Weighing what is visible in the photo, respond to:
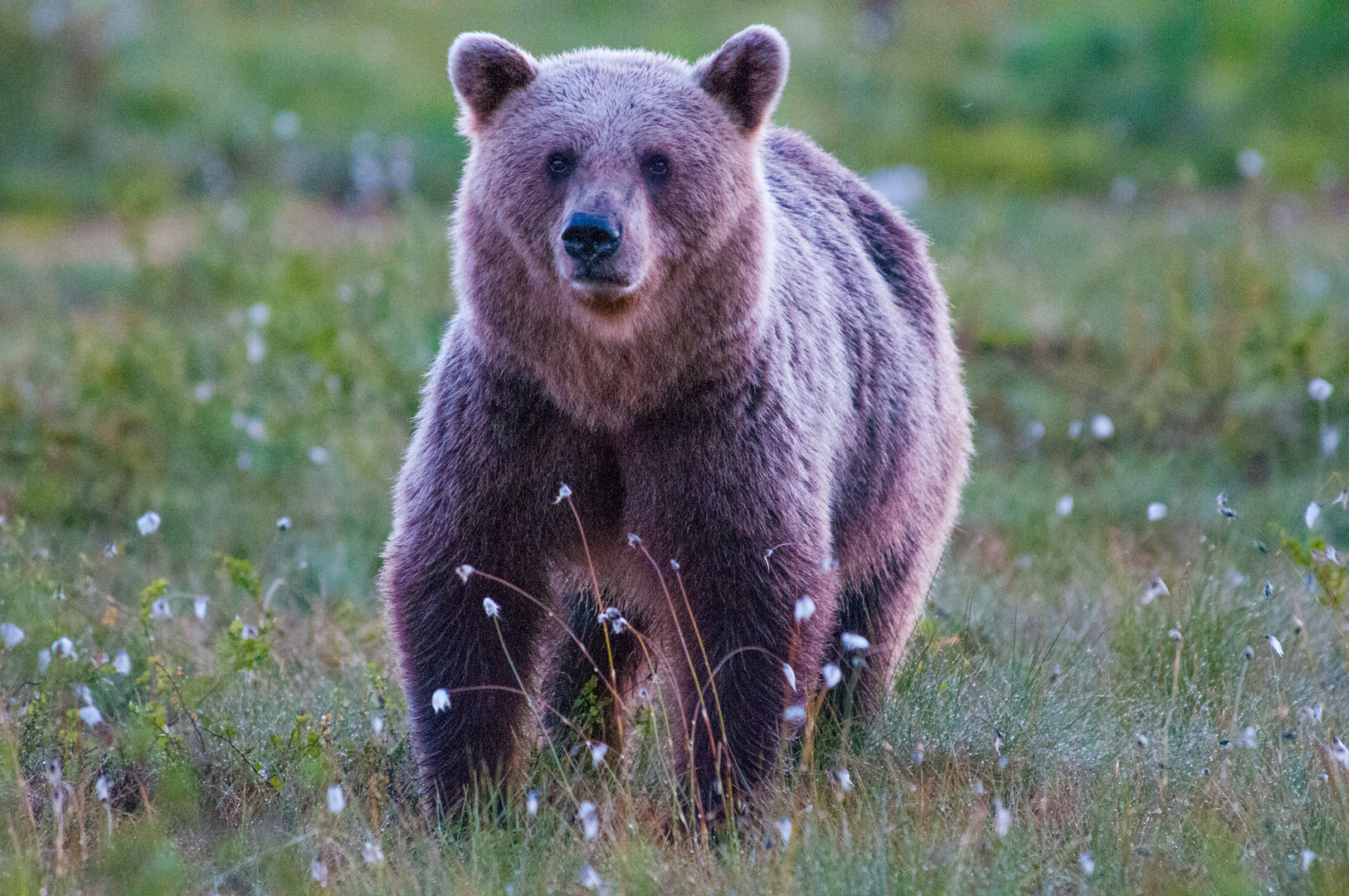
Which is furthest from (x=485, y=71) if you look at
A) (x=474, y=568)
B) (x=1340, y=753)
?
(x=1340, y=753)

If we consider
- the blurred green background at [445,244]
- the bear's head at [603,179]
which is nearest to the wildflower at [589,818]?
the bear's head at [603,179]

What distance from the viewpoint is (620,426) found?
374cm

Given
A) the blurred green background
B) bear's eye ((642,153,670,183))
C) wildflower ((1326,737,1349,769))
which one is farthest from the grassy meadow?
bear's eye ((642,153,670,183))

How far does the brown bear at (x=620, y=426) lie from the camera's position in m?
3.70

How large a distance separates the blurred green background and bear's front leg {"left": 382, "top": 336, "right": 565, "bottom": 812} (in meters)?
1.98

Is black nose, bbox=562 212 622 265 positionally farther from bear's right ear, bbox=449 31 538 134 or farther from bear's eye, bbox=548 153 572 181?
bear's right ear, bbox=449 31 538 134

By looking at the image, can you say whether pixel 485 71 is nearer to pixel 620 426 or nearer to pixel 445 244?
pixel 620 426

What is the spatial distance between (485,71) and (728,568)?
140cm

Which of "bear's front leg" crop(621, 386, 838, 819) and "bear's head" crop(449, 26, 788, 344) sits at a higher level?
"bear's head" crop(449, 26, 788, 344)

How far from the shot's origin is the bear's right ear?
3836 millimetres

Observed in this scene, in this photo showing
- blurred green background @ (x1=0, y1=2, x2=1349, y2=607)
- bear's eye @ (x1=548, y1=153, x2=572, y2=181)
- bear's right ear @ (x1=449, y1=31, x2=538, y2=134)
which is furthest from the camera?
blurred green background @ (x1=0, y1=2, x2=1349, y2=607)

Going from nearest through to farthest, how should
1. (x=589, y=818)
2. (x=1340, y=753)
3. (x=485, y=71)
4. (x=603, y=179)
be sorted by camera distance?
(x=589, y=818) < (x=1340, y=753) < (x=603, y=179) < (x=485, y=71)

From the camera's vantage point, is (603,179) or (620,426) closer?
(603,179)

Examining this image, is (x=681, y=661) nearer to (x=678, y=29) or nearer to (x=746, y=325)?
(x=746, y=325)
